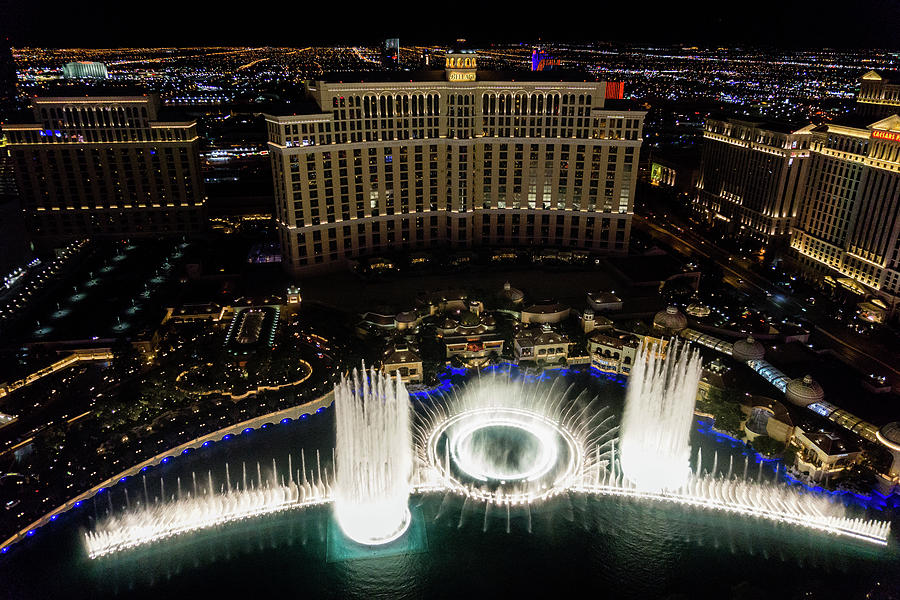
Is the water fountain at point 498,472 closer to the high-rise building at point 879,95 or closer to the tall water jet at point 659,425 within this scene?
the tall water jet at point 659,425

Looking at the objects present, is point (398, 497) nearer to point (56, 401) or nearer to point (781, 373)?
point (56, 401)

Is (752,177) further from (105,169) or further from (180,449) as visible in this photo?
(105,169)

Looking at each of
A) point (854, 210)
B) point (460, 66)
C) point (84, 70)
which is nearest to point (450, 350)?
point (460, 66)

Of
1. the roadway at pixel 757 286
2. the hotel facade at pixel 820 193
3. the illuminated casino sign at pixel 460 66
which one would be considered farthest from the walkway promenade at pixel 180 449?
the hotel facade at pixel 820 193

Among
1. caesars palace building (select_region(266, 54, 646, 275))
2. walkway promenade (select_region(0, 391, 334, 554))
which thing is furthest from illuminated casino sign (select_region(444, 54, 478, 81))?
walkway promenade (select_region(0, 391, 334, 554))

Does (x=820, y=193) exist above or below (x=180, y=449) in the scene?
above

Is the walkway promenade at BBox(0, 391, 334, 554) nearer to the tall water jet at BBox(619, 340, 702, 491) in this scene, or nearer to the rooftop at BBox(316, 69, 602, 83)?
the tall water jet at BBox(619, 340, 702, 491)
